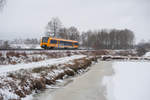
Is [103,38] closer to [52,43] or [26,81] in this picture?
[52,43]

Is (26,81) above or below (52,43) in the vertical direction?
below

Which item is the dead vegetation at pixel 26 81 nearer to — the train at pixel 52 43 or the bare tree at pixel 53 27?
the train at pixel 52 43

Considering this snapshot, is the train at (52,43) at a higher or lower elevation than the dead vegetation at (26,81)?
higher

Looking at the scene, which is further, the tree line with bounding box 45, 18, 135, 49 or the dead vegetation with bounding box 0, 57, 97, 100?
the tree line with bounding box 45, 18, 135, 49

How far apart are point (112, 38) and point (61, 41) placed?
55355 mm

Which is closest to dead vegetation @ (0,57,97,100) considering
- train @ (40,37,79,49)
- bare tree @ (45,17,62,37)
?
train @ (40,37,79,49)

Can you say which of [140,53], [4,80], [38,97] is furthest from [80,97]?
[140,53]

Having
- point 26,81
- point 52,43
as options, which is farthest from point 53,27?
point 26,81

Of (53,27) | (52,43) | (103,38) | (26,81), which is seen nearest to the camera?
(26,81)

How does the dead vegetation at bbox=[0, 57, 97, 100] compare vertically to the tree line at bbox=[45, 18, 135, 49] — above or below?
below

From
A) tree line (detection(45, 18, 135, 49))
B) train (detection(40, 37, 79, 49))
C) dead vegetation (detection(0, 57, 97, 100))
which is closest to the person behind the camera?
dead vegetation (detection(0, 57, 97, 100))

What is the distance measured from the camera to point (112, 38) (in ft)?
281

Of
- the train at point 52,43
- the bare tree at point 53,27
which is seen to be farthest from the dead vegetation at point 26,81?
the bare tree at point 53,27

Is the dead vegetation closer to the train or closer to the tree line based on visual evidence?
the train
